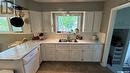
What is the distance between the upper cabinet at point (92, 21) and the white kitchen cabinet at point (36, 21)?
1.65 meters

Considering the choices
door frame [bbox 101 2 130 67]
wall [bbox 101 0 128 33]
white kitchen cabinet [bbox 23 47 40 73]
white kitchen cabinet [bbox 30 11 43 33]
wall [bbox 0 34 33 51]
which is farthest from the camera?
wall [bbox 0 34 33 51]

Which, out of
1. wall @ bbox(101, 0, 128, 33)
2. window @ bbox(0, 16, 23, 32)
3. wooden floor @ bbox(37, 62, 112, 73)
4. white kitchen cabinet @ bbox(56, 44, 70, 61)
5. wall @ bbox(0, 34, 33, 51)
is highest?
wall @ bbox(101, 0, 128, 33)

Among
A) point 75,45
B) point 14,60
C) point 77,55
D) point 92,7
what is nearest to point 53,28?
point 75,45

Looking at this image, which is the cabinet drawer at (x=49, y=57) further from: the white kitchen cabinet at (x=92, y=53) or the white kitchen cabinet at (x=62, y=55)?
the white kitchen cabinet at (x=92, y=53)

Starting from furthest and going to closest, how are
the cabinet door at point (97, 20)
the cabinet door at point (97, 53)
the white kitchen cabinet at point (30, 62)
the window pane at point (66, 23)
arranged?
the window pane at point (66, 23)
the cabinet door at point (97, 20)
the cabinet door at point (97, 53)
the white kitchen cabinet at point (30, 62)

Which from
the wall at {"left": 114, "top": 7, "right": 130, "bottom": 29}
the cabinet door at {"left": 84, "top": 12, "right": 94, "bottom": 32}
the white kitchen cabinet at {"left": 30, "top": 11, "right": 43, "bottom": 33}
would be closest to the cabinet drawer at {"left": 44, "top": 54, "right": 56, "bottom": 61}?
the white kitchen cabinet at {"left": 30, "top": 11, "right": 43, "bottom": 33}

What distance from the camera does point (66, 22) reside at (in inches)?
138

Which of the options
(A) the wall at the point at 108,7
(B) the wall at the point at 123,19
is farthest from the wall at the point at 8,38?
(B) the wall at the point at 123,19

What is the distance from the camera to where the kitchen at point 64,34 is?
112 inches

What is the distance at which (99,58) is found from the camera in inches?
121

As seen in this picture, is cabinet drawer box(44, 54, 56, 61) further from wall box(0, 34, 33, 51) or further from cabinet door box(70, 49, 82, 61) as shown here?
wall box(0, 34, 33, 51)

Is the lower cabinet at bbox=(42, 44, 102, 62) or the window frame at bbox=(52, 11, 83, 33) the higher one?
the window frame at bbox=(52, 11, 83, 33)

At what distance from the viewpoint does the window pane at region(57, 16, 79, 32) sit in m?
3.45

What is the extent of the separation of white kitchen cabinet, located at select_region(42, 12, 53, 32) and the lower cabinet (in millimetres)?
683
